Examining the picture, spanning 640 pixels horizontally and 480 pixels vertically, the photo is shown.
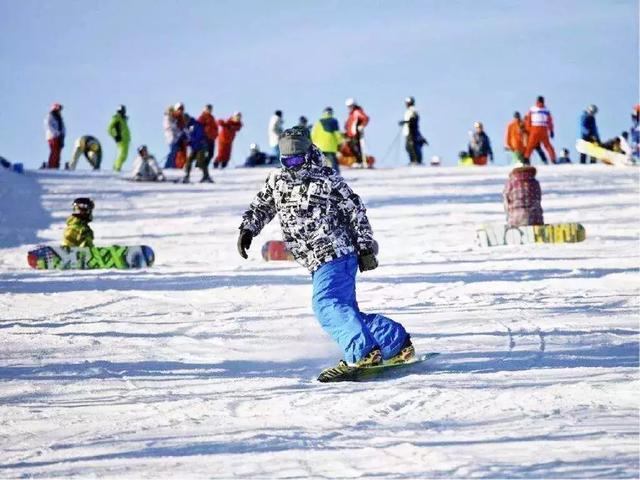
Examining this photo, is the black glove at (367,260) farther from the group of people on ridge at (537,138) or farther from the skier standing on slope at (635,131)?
the skier standing on slope at (635,131)

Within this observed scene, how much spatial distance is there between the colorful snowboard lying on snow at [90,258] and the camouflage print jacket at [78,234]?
0.60 ft

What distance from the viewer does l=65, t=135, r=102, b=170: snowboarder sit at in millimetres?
32719

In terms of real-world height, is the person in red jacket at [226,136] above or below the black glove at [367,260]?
above

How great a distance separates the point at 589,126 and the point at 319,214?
2645 centimetres

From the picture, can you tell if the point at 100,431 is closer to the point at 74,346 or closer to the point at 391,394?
the point at 391,394

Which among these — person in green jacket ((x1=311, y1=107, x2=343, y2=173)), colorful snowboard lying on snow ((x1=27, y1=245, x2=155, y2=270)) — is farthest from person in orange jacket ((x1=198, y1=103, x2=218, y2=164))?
colorful snowboard lying on snow ((x1=27, y1=245, x2=155, y2=270))

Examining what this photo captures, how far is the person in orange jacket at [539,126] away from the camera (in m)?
30.1

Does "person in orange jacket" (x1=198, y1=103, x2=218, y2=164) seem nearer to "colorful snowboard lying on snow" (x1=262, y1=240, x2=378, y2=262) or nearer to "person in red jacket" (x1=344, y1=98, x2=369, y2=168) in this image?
"person in red jacket" (x1=344, y1=98, x2=369, y2=168)

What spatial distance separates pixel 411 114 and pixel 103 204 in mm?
9761

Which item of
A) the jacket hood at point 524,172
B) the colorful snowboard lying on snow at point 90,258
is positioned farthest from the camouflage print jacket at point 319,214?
the jacket hood at point 524,172

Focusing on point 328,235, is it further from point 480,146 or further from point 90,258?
point 480,146

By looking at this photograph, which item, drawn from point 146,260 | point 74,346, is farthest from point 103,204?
point 74,346

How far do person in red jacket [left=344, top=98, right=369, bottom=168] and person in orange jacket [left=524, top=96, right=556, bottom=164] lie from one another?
12.1ft

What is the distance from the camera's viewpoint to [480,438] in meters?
5.38
